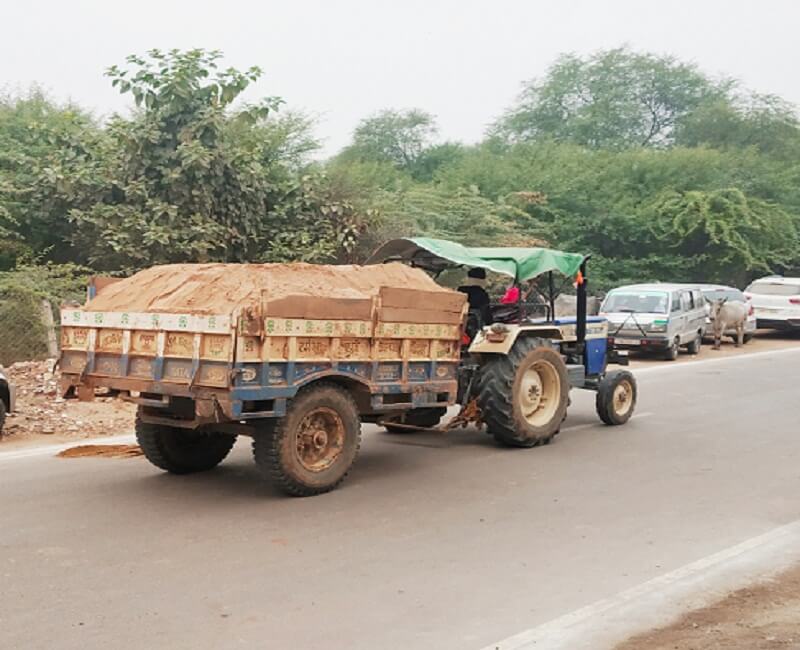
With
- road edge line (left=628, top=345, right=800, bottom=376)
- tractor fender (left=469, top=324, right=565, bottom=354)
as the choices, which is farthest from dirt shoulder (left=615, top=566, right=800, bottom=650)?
road edge line (left=628, top=345, right=800, bottom=376)

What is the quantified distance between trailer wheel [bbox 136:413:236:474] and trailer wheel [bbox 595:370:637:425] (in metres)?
5.00

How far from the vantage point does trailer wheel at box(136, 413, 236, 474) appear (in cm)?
873

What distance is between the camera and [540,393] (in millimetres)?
10828

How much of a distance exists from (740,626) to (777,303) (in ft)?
81.6

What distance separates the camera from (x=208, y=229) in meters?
17.5

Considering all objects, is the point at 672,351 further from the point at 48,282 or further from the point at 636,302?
the point at 48,282

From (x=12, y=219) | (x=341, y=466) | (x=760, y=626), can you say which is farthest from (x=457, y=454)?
(x=12, y=219)

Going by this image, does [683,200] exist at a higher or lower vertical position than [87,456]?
higher

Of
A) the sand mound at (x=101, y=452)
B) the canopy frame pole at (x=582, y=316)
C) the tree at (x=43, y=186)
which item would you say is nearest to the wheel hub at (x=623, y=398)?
the canopy frame pole at (x=582, y=316)

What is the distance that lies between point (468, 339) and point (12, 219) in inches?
410

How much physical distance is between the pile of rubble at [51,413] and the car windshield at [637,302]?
1313 centimetres

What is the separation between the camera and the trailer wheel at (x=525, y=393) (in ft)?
33.3

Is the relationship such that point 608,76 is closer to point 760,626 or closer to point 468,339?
point 468,339

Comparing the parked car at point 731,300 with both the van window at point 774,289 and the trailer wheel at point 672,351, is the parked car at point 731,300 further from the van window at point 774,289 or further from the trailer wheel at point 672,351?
the trailer wheel at point 672,351
